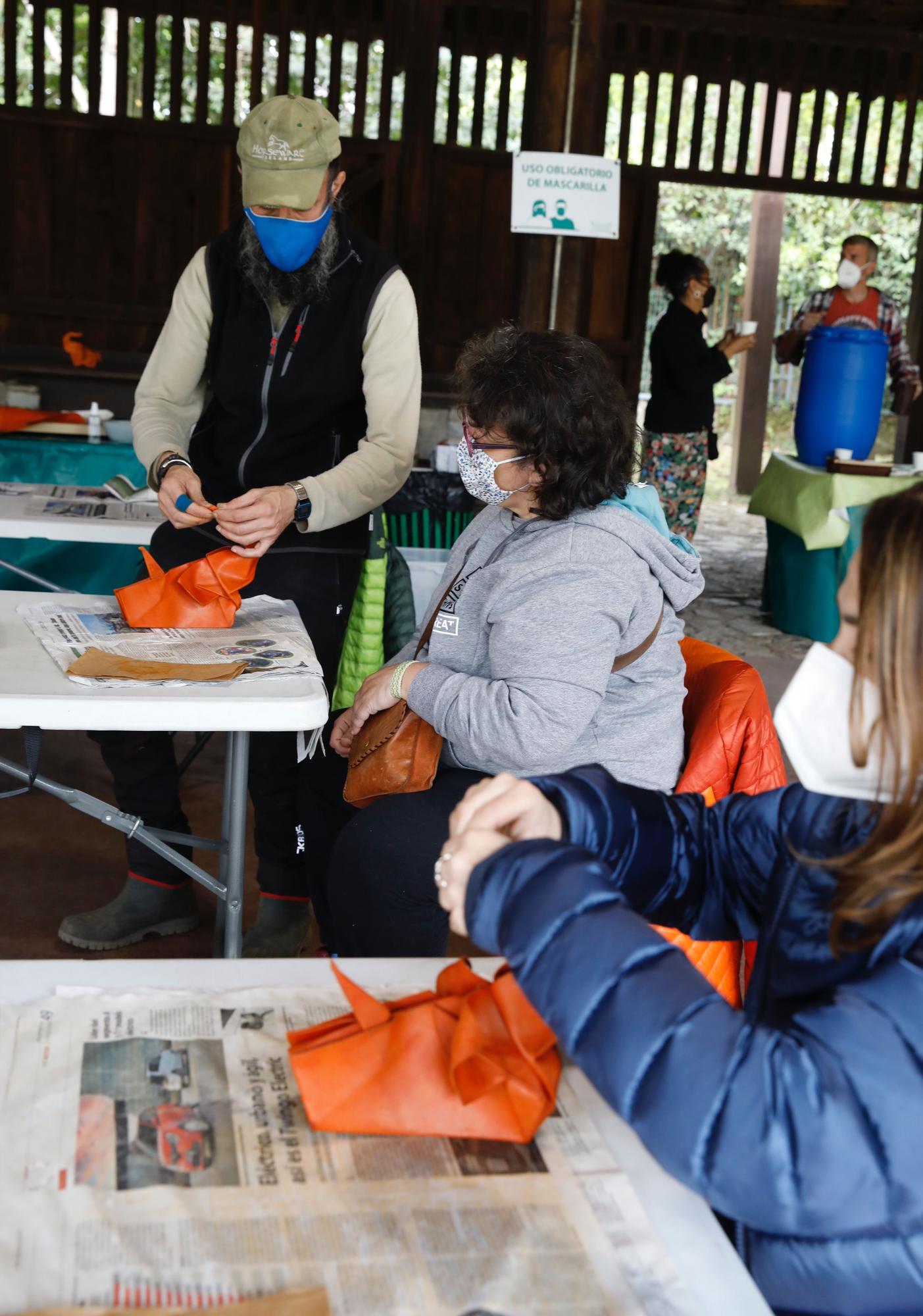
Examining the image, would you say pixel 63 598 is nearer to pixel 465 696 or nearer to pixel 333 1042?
pixel 465 696

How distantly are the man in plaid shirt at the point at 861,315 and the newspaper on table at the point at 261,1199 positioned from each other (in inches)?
227

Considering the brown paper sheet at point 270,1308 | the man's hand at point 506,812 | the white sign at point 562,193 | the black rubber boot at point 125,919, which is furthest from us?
the white sign at point 562,193

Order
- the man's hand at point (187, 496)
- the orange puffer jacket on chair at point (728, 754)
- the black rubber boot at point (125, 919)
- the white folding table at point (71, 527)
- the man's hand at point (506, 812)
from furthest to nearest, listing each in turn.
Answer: the white folding table at point (71, 527) < the black rubber boot at point (125, 919) < the man's hand at point (187, 496) < the orange puffer jacket on chair at point (728, 754) < the man's hand at point (506, 812)

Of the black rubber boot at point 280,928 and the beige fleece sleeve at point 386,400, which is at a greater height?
the beige fleece sleeve at point 386,400

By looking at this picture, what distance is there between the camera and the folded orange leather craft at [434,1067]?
90 centimetres

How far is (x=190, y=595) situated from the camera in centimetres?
202

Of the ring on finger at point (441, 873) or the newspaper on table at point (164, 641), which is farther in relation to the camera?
the newspaper on table at point (164, 641)

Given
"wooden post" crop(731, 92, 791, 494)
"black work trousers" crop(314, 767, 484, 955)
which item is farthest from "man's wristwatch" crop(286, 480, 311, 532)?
"wooden post" crop(731, 92, 791, 494)

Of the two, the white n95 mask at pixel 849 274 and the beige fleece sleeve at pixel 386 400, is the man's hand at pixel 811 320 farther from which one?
the beige fleece sleeve at pixel 386 400

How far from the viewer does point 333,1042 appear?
0.94m

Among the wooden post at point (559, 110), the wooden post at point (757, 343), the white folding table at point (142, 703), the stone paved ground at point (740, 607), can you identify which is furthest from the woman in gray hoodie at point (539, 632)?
the wooden post at point (757, 343)

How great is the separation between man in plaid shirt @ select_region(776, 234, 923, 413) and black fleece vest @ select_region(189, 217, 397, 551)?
419 cm

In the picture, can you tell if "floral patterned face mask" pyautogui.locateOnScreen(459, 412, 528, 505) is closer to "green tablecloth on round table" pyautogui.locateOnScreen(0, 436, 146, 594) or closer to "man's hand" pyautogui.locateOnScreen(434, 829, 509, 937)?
"man's hand" pyautogui.locateOnScreen(434, 829, 509, 937)

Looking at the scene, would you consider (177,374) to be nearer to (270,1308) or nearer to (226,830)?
(226,830)
